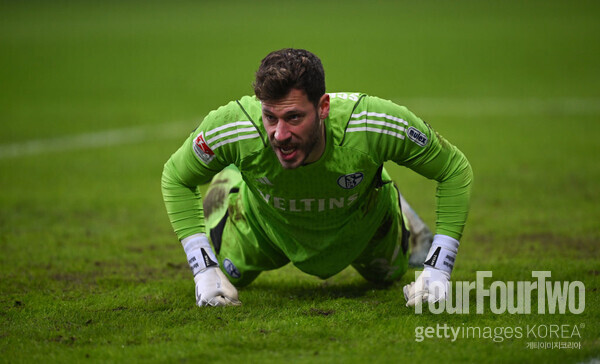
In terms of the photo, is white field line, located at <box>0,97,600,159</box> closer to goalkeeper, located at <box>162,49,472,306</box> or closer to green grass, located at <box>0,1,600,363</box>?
green grass, located at <box>0,1,600,363</box>

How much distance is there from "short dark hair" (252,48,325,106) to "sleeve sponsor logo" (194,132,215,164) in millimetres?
553

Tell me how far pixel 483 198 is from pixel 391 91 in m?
12.0

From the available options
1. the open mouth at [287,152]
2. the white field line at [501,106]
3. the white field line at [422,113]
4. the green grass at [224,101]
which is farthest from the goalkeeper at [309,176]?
the white field line at [501,106]

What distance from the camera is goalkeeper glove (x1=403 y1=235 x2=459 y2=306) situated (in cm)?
525

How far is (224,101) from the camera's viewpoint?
2089 centimetres

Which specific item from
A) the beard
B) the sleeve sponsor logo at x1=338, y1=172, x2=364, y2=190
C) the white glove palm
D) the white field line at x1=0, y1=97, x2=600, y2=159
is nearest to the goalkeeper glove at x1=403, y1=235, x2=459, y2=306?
the white glove palm

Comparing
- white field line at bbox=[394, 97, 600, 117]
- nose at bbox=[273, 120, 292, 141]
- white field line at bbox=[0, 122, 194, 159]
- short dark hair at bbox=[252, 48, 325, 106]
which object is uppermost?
short dark hair at bbox=[252, 48, 325, 106]

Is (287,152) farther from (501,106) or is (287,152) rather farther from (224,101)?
(224,101)

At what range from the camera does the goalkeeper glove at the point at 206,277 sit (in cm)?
538

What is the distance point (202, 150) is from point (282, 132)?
0.67m

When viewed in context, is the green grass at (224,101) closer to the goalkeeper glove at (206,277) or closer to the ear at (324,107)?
the goalkeeper glove at (206,277)

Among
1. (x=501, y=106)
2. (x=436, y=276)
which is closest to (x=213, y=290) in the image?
(x=436, y=276)

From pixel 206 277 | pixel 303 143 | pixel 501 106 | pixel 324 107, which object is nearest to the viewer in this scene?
pixel 303 143

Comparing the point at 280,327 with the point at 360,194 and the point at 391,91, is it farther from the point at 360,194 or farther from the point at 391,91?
the point at 391,91
